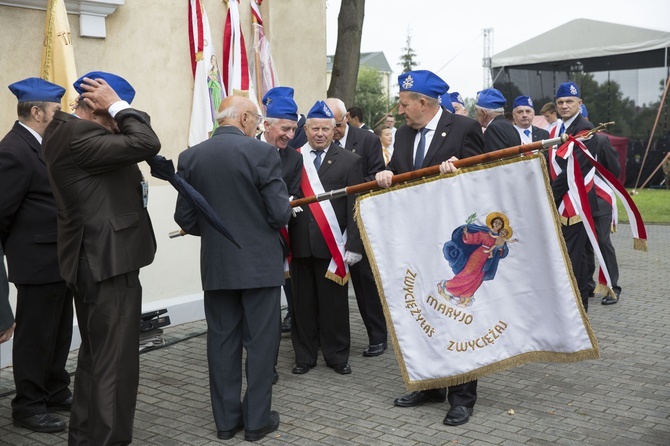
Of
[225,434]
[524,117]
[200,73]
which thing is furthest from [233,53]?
[225,434]

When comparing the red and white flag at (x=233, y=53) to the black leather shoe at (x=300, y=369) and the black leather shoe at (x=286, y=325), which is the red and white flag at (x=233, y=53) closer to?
the black leather shoe at (x=286, y=325)

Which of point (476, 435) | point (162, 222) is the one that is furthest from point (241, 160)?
point (162, 222)

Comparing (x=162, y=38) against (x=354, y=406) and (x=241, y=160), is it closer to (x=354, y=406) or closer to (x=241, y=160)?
(x=241, y=160)

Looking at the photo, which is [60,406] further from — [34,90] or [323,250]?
[323,250]

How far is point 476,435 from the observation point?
4867mm

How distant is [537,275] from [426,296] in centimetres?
68

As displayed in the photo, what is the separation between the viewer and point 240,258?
489cm

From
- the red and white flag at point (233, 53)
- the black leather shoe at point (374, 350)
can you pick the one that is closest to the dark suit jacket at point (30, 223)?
the black leather shoe at point (374, 350)

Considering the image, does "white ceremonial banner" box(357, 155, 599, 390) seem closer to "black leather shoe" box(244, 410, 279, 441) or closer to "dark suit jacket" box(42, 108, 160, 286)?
"black leather shoe" box(244, 410, 279, 441)

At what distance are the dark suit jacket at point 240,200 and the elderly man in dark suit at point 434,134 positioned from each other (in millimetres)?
750

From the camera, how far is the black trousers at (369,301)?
6930 millimetres

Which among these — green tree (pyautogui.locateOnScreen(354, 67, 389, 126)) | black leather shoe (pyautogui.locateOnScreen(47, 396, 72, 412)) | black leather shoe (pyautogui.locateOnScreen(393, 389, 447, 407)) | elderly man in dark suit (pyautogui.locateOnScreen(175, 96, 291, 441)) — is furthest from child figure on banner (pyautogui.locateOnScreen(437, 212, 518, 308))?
green tree (pyautogui.locateOnScreen(354, 67, 389, 126))

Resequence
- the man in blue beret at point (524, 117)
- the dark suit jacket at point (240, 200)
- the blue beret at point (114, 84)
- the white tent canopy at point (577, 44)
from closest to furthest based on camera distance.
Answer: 1. the blue beret at point (114, 84)
2. the dark suit jacket at point (240, 200)
3. the man in blue beret at point (524, 117)
4. the white tent canopy at point (577, 44)

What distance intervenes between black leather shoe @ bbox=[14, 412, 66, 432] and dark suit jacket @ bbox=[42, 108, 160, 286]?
48.4 inches
